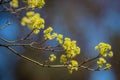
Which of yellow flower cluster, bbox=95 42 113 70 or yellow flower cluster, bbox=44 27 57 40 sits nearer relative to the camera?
yellow flower cluster, bbox=44 27 57 40

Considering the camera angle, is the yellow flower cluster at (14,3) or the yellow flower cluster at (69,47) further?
the yellow flower cluster at (69,47)

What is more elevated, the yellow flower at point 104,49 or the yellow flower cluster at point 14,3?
the yellow flower cluster at point 14,3

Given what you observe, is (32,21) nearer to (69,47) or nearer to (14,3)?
(14,3)

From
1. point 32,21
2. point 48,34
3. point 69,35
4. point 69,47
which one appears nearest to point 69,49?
point 69,47

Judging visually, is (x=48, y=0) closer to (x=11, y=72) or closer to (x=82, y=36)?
(x=82, y=36)

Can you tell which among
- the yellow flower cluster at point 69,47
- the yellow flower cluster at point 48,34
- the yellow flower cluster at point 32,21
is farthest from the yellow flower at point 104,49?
the yellow flower cluster at point 32,21

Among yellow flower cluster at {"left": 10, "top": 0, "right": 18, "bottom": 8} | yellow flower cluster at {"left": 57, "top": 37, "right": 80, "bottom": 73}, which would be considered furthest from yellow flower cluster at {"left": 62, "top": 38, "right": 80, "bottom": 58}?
yellow flower cluster at {"left": 10, "top": 0, "right": 18, "bottom": 8}

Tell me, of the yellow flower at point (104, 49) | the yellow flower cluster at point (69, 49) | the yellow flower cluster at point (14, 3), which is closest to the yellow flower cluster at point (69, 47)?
the yellow flower cluster at point (69, 49)

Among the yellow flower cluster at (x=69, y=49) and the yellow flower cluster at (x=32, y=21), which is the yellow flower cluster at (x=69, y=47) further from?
the yellow flower cluster at (x=32, y=21)

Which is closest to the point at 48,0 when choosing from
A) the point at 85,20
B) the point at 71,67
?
the point at 85,20

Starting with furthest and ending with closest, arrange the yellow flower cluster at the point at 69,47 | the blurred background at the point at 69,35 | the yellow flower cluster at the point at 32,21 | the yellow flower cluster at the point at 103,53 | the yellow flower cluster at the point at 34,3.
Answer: the blurred background at the point at 69,35, the yellow flower cluster at the point at 103,53, the yellow flower cluster at the point at 69,47, the yellow flower cluster at the point at 34,3, the yellow flower cluster at the point at 32,21

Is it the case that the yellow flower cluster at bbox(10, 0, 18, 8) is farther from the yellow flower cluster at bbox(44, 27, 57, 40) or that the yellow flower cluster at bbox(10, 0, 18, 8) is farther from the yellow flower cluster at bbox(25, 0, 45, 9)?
the yellow flower cluster at bbox(44, 27, 57, 40)

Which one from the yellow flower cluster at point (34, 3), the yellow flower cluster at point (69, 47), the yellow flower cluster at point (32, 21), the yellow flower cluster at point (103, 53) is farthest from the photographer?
the yellow flower cluster at point (103, 53)

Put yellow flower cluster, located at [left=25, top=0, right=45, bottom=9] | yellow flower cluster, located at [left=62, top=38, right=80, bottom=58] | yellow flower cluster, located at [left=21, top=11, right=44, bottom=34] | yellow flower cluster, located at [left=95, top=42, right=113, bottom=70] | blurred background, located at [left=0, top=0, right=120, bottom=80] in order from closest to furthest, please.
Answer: yellow flower cluster, located at [left=21, top=11, right=44, bottom=34]
yellow flower cluster, located at [left=25, top=0, right=45, bottom=9]
yellow flower cluster, located at [left=62, top=38, right=80, bottom=58]
yellow flower cluster, located at [left=95, top=42, right=113, bottom=70]
blurred background, located at [left=0, top=0, right=120, bottom=80]
